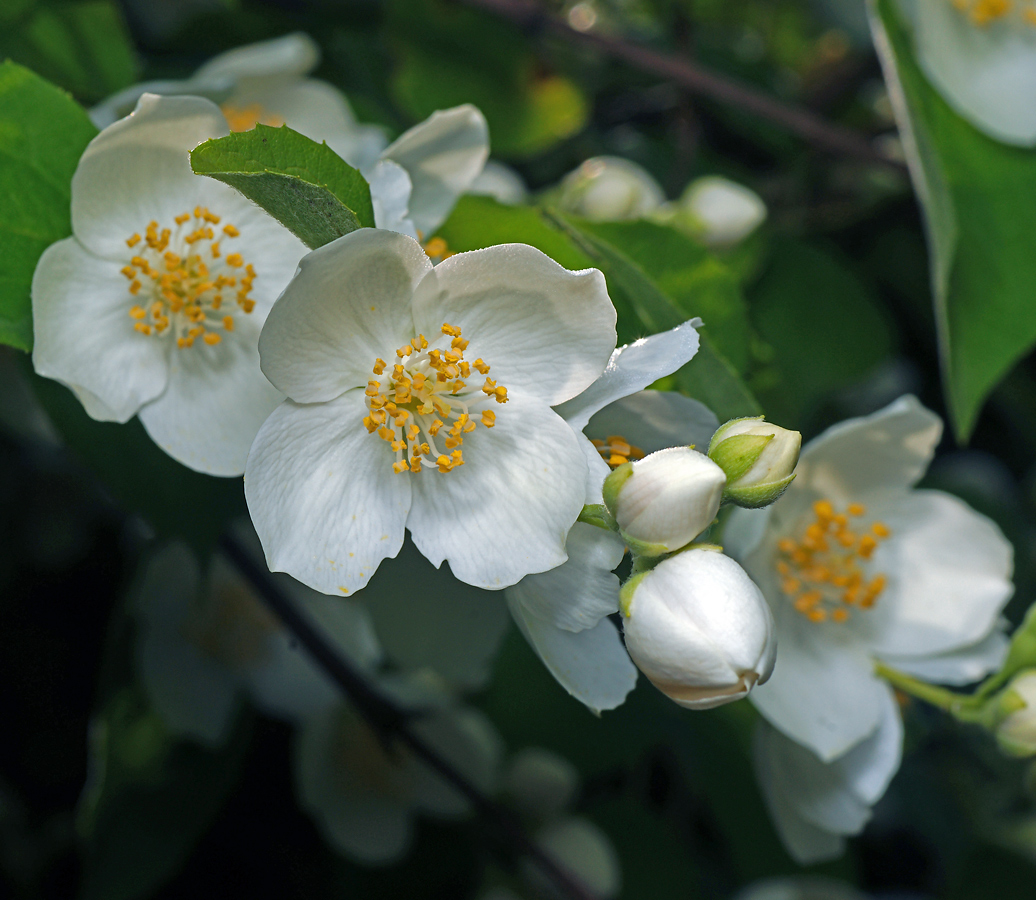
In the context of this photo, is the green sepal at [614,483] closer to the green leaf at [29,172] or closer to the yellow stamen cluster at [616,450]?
the yellow stamen cluster at [616,450]

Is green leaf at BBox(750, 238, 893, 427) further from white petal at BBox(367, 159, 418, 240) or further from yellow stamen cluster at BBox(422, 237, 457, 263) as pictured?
white petal at BBox(367, 159, 418, 240)

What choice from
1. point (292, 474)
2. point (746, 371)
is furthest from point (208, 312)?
point (746, 371)

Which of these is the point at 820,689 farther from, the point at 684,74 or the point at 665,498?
the point at 684,74

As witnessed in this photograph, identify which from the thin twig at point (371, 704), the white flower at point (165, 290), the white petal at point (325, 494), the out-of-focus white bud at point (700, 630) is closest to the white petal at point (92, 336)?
the white flower at point (165, 290)

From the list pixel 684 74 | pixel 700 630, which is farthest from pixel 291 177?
pixel 684 74

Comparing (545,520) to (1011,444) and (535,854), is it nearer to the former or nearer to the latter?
(535,854)

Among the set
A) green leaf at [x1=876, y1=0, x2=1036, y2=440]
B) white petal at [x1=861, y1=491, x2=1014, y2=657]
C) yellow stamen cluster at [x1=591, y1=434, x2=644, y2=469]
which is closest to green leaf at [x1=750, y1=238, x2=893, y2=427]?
green leaf at [x1=876, y1=0, x2=1036, y2=440]
